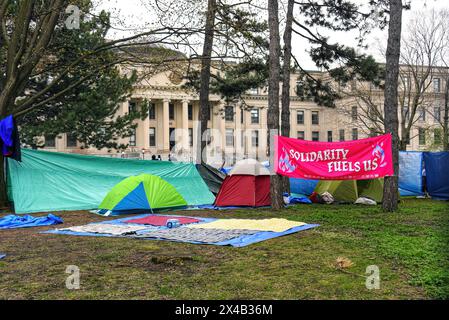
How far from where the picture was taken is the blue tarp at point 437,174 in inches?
666

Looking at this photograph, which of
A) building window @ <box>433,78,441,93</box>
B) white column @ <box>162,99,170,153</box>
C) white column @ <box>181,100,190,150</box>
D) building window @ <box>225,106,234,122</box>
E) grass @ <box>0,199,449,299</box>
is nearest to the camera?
grass @ <box>0,199,449,299</box>

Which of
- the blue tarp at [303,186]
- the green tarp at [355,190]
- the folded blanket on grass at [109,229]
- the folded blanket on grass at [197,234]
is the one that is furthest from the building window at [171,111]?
the folded blanket on grass at [197,234]

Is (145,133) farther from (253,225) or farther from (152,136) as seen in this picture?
(253,225)

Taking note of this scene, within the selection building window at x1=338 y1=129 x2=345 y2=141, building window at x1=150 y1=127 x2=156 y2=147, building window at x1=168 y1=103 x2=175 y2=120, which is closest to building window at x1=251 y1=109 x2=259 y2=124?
building window at x1=168 y1=103 x2=175 y2=120

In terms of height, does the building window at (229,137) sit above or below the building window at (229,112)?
below

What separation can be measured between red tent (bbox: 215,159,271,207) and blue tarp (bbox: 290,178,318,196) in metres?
3.47

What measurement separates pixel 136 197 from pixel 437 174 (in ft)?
37.4

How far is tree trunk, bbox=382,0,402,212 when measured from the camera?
12.2m

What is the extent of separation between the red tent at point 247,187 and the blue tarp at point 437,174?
23.2 feet

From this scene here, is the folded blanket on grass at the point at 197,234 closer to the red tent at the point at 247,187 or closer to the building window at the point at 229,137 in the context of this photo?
the red tent at the point at 247,187

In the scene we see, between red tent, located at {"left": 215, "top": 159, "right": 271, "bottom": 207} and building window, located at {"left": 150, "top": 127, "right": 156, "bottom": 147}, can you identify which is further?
building window, located at {"left": 150, "top": 127, "right": 156, "bottom": 147}

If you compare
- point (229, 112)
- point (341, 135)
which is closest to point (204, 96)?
point (229, 112)

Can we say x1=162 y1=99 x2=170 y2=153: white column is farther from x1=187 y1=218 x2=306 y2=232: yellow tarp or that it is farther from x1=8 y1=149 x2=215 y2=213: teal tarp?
x1=187 y1=218 x2=306 y2=232: yellow tarp
